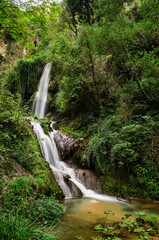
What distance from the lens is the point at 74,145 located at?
8758mm

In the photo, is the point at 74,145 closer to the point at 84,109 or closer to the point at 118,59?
the point at 84,109

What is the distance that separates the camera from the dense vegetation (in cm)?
460

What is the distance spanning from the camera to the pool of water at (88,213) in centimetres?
290

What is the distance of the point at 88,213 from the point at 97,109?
6.66 metres

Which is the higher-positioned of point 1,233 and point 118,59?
point 118,59

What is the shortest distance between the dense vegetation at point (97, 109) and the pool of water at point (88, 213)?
20.7 inches

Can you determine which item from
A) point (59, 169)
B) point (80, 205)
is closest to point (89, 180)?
point (59, 169)

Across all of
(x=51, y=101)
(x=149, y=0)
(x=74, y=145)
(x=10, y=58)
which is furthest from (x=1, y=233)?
(x=10, y=58)

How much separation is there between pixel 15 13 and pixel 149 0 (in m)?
7.09

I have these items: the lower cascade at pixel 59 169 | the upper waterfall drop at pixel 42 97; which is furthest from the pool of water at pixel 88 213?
the upper waterfall drop at pixel 42 97

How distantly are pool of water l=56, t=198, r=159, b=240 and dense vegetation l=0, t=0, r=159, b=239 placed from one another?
53 centimetres

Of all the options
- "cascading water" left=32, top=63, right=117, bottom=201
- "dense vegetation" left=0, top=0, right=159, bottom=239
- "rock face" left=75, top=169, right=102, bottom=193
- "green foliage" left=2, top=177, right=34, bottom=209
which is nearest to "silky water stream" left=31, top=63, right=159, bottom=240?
"cascading water" left=32, top=63, right=117, bottom=201

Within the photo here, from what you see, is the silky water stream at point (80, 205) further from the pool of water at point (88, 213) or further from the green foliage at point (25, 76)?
the green foliage at point (25, 76)

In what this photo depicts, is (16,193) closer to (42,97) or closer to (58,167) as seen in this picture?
(58,167)
